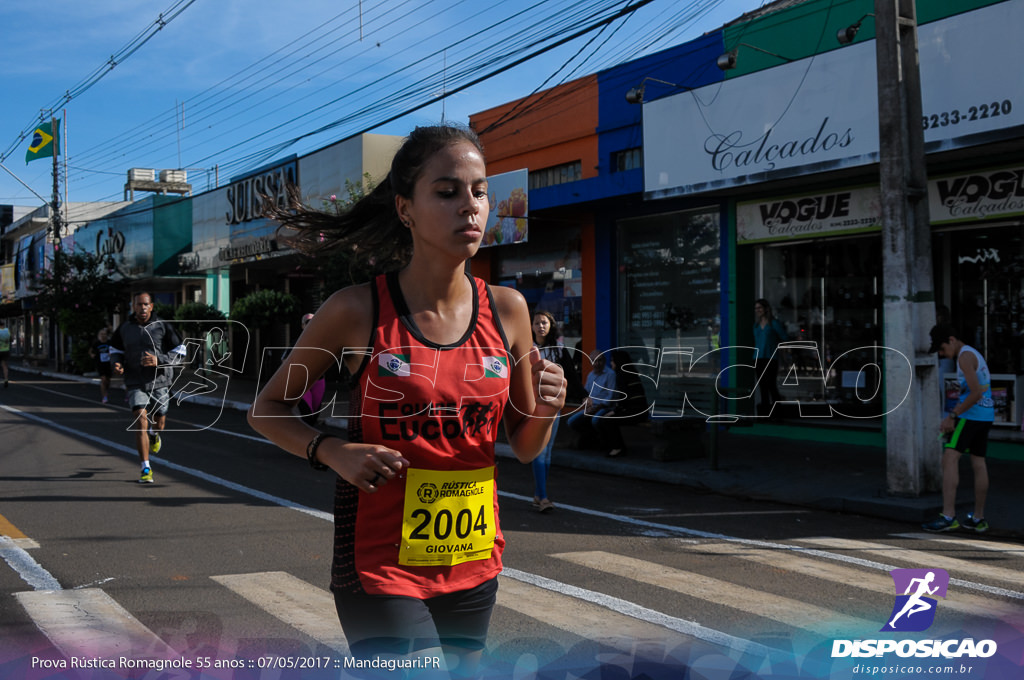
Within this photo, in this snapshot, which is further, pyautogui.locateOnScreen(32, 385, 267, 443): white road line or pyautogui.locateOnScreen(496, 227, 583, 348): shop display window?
pyautogui.locateOnScreen(496, 227, 583, 348): shop display window

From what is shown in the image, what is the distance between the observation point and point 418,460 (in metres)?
2.36

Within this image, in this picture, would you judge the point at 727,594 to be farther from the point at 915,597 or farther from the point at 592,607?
the point at 915,597

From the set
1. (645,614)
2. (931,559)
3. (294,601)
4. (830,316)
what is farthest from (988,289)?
(294,601)

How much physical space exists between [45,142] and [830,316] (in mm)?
35010

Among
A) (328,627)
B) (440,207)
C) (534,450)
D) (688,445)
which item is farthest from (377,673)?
(688,445)

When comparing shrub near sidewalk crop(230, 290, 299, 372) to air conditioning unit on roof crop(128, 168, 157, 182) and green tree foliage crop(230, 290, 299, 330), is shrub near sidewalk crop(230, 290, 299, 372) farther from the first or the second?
air conditioning unit on roof crop(128, 168, 157, 182)

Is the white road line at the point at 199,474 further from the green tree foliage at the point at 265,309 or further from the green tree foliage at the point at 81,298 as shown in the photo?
the green tree foliage at the point at 81,298

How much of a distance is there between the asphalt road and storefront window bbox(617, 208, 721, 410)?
19.2 ft

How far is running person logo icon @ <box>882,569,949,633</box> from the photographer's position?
5160 mm

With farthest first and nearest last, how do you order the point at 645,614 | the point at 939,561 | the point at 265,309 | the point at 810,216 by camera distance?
the point at 265,309, the point at 810,216, the point at 939,561, the point at 645,614

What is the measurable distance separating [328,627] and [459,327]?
2.92 meters

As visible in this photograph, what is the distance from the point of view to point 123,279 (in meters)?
35.1

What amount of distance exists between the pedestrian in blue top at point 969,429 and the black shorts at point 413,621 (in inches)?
261

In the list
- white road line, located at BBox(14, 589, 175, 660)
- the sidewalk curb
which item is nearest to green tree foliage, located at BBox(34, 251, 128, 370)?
the sidewalk curb
